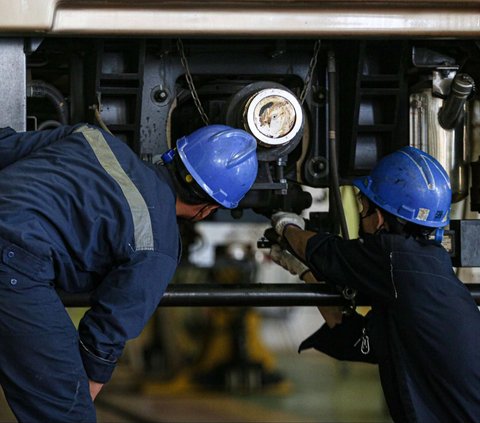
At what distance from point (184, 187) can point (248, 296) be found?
0.45 meters

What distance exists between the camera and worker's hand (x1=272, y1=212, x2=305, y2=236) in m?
3.14

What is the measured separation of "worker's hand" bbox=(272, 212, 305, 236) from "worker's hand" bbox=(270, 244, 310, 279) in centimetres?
15

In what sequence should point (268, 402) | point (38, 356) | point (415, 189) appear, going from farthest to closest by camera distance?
point (268, 402)
point (415, 189)
point (38, 356)

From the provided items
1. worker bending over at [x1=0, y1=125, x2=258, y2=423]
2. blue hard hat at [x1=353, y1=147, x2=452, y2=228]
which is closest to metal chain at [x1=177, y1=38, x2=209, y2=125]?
worker bending over at [x1=0, y1=125, x2=258, y2=423]

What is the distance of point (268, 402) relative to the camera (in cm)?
827

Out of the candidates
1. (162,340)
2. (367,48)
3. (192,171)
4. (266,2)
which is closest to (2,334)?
(192,171)

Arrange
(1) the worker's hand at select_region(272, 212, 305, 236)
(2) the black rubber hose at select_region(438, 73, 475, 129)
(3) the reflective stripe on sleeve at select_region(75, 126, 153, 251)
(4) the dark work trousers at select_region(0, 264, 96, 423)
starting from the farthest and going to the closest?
(1) the worker's hand at select_region(272, 212, 305, 236) → (2) the black rubber hose at select_region(438, 73, 475, 129) → (3) the reflective stripe on sleeve at select_region(75, 126, 153, 251) → (4) the dark work trousers at select_region(0, 264, 96, 423)

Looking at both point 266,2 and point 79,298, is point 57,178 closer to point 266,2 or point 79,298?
point 79,298

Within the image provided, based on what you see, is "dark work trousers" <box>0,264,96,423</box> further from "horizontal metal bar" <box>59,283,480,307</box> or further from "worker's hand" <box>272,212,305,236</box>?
"worker's hand" <box>272,212,305,236</box>

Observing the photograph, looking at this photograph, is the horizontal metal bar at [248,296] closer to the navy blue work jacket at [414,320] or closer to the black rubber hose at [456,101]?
the navy blue work jacket at [414,320]

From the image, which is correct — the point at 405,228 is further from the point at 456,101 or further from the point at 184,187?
the point at 184,187

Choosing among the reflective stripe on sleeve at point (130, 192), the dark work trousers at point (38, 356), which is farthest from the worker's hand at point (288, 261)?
the dark work trousers at point (38, 356)

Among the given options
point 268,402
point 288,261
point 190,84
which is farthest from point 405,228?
point 268,402

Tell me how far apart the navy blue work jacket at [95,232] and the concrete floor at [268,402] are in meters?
4.78
